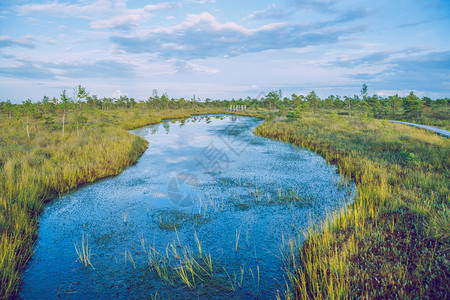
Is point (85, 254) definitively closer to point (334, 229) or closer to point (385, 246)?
point (334, 229)

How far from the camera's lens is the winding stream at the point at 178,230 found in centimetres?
522

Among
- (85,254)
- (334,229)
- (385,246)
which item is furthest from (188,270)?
(385,246)

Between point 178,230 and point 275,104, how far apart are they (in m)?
71.5

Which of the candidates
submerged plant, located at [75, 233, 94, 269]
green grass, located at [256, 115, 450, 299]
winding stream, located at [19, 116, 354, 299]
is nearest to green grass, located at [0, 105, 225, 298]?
winding stream, located at [19, 116, 354, 299]

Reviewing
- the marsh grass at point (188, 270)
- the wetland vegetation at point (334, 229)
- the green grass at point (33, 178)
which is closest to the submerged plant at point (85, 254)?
the wetland vegetation at point (334, 229)

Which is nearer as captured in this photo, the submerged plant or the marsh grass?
the marsh grass

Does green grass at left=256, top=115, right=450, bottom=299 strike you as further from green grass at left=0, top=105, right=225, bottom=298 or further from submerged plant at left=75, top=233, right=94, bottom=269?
green grass at left=0, top=105, right=225, bottom=298

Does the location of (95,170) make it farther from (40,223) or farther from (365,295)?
(365,295)

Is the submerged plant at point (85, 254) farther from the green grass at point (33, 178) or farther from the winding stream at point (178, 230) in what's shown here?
the green grass at point (33, 178)

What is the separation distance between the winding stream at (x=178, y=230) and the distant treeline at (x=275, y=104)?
13.9 metres

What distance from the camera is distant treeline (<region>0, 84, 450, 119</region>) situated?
21281 mm

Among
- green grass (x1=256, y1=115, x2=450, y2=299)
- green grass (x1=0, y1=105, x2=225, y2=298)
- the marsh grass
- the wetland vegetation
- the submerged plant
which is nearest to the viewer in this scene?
green grass (x1=256, y1=115, x2=450, y2=299)

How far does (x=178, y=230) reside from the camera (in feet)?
24.5

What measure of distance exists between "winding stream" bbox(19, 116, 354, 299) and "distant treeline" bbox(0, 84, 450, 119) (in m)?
13.9
